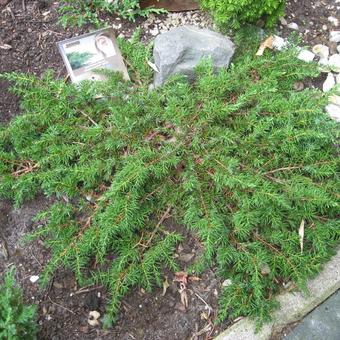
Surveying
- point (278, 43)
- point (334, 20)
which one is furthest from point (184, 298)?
point (334, 20)

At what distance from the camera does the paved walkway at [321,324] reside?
2760 millimetres

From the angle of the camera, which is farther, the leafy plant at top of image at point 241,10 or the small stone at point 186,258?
the leafy plant at top of image at point 241,10

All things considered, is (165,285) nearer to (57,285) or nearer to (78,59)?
(57,285)

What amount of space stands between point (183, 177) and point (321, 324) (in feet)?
4.25

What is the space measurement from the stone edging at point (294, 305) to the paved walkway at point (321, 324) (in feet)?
0.12

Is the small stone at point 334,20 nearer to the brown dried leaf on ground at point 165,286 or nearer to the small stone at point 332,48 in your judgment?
the small stone at point 332,48

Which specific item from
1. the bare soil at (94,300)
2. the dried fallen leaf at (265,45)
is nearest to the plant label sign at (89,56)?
the bare soil at (94,300)

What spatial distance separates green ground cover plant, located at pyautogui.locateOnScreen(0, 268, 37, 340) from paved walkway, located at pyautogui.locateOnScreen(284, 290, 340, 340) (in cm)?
156

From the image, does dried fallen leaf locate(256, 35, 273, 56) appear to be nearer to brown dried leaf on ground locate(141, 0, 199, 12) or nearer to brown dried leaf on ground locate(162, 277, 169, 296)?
brown dried leaf on ground locate(141, 0, 199, 12)

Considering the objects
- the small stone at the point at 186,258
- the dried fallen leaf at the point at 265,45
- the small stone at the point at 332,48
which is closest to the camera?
the small stone at the point at 186,258

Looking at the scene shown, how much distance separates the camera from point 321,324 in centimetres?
280

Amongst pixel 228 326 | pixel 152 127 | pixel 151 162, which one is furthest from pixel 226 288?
pixel 152 127

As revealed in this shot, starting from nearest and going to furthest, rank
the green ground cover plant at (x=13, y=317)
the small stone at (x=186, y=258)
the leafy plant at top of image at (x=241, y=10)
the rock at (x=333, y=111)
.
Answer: the green ground cover plant at (x=13, y=317) < the small stone at (x=186, y=258) < the leafy plant at top of image at (x=241, y=10) < the rock at (x=333, y=111)

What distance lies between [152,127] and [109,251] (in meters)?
0.88
